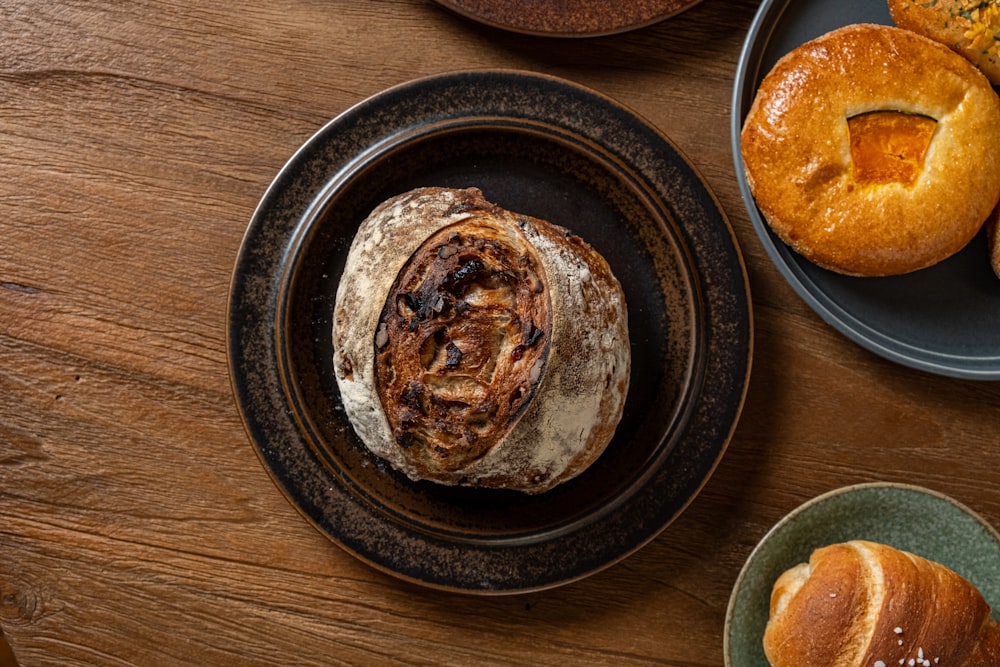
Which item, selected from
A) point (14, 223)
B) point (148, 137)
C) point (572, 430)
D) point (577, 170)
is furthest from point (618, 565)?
point (14, 223)

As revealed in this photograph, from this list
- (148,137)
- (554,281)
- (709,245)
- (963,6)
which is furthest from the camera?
(148,137)

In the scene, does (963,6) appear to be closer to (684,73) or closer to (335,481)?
(684,73)

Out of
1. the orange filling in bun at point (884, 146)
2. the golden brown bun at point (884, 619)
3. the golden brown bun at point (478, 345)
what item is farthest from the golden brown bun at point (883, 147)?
the golden brown bun at point (884, 619)

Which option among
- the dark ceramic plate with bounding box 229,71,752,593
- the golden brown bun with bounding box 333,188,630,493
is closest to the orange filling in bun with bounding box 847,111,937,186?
the dark ceramic plate with bounding box 229,71,752,593

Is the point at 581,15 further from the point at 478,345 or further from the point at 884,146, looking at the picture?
the point at 478,345

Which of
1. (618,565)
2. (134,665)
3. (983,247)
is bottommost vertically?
(134,665)

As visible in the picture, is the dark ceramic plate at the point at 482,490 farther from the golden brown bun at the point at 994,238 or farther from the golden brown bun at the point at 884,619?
the golden brown bun at the point at 994,238
